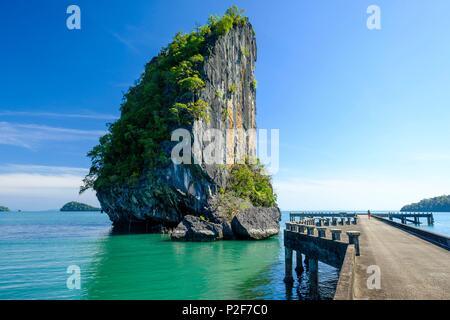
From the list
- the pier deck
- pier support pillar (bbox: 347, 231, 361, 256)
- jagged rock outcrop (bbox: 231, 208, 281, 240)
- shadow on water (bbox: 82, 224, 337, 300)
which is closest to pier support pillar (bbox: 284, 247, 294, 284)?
shadow on water (bbox: 82, 224, 337, 300)

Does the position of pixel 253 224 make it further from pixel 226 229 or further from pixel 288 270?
pixel 288 270

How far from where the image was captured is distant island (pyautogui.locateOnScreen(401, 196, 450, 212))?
166250mm

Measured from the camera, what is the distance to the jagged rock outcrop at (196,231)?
33.3 metres

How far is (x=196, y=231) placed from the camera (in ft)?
109

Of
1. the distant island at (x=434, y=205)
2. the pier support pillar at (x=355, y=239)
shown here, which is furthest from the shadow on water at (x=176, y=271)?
the distant island at (x=434, y=205)

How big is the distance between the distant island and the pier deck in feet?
624

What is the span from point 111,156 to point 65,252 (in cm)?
2405

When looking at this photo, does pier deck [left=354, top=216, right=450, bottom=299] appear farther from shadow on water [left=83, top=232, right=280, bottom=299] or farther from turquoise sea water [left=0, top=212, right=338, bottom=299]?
shadow on water [left=83, top=232, right=280, bottom=299]

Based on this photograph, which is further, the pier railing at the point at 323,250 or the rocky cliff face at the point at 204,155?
the rocky cliff face at the point at 204,155

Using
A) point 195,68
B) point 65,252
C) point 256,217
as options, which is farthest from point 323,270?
point 195,68

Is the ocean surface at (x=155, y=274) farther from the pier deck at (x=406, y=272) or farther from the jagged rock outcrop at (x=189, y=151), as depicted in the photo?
the jagged rock outcrop at (x=189, y=151)

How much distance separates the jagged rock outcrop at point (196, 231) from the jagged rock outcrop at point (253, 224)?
220 cm
